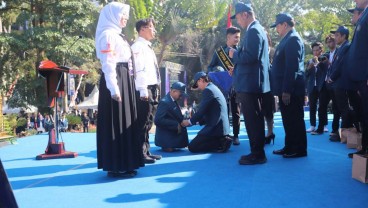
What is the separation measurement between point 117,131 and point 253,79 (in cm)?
164

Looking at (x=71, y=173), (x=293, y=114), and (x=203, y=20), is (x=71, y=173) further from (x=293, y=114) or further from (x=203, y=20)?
(x=203, y=20)

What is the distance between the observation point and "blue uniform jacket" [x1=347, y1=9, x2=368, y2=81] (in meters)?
3.07

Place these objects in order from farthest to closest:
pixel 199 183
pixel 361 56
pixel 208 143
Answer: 1. pixel 208 143
2. pixel 199 183
3. pixel 361 56

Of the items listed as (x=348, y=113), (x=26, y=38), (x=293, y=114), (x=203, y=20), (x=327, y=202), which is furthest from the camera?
(x=203, y=20)

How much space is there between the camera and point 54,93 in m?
5.50

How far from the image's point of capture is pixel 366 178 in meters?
3.09

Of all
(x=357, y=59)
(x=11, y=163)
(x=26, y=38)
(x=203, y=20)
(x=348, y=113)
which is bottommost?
(x=11, y=163)

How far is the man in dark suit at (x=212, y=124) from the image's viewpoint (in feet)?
17.0

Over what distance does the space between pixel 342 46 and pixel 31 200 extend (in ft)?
14.5

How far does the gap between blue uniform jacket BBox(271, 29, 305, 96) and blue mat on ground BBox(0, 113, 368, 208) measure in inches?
34.4

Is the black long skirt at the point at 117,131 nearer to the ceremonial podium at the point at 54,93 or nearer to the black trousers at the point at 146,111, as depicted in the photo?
the black trousers at the point at 146,111

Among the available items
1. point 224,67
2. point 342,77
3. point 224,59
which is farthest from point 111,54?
point 342,77

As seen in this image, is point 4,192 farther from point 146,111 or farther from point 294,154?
point 294,154

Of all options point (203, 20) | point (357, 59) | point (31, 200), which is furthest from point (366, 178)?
point (203, 20)
